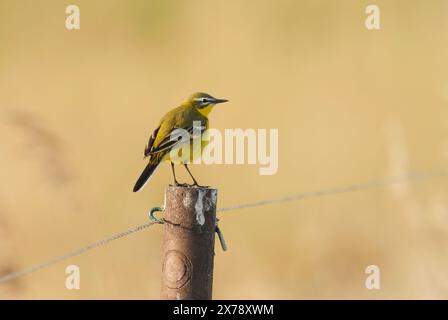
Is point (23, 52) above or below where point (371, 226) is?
above

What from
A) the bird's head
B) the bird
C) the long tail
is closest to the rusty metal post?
the bird

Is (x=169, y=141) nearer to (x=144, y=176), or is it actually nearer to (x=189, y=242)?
(x=144, y=176)

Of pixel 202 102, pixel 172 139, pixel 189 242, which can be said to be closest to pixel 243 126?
pixel 202 102

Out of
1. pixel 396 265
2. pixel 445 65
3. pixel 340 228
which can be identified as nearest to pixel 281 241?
pixel 340 228

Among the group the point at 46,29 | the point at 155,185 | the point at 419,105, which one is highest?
the point at 46,29

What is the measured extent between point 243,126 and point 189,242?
19.7 ft

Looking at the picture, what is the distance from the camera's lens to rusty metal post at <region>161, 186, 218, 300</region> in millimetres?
4605

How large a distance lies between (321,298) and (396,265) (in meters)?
0.90

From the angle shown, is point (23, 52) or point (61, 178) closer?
point (61, 178)

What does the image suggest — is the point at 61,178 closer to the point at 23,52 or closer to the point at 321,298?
the point at 321,298

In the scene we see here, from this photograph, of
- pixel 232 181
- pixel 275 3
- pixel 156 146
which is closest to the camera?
pixel 156 146

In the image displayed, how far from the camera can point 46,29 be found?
13.1 metres

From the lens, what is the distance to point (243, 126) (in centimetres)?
1055

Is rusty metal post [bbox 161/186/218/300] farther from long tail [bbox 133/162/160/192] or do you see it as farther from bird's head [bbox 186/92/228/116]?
bird's head [bbox 186/92/228/116]
